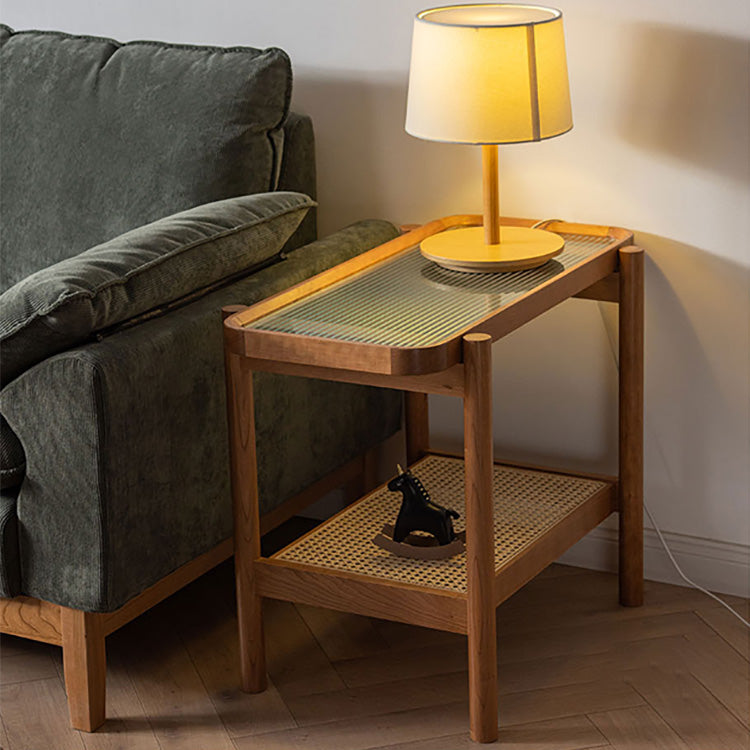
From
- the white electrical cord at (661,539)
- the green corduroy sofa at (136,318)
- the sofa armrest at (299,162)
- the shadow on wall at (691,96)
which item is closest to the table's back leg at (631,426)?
the white electrical cord at (661,539)

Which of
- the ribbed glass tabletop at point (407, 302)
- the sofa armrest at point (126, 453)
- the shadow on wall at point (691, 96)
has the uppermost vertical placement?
the shadow on wall at point (691, 96)

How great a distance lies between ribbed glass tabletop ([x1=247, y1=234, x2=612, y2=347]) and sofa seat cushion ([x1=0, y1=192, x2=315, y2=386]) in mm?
143

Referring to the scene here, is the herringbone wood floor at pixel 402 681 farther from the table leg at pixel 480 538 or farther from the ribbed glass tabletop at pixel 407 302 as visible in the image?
the ribbed glass tabletop at pixel 407 302

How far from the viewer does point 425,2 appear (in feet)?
7.36

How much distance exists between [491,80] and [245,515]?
28.7 inches

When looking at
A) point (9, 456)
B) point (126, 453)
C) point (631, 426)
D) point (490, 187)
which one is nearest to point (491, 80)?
point (490, 187)

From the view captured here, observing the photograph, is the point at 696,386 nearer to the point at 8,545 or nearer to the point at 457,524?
the point at 457,524

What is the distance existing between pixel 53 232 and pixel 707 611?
4.33 ft

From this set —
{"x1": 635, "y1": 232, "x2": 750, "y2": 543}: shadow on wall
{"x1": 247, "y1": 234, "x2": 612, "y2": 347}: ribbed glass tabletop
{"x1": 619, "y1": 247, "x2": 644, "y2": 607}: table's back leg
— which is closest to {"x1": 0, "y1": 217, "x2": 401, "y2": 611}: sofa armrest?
{"x1": 247, "y1": 234, "x2": 612, "y2": 347}: ribbed glass tabletop

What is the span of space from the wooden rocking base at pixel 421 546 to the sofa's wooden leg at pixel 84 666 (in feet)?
1.46

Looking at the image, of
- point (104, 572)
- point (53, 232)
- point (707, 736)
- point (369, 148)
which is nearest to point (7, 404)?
point (104, 572)

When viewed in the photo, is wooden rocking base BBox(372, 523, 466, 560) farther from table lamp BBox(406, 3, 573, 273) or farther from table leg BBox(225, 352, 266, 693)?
table lamp BBox(406, 3, 573, 273)

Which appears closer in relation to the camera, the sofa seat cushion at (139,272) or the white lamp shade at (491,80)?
the sofa seat cushion at (139,272)

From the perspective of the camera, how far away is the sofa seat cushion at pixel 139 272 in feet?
5.66
